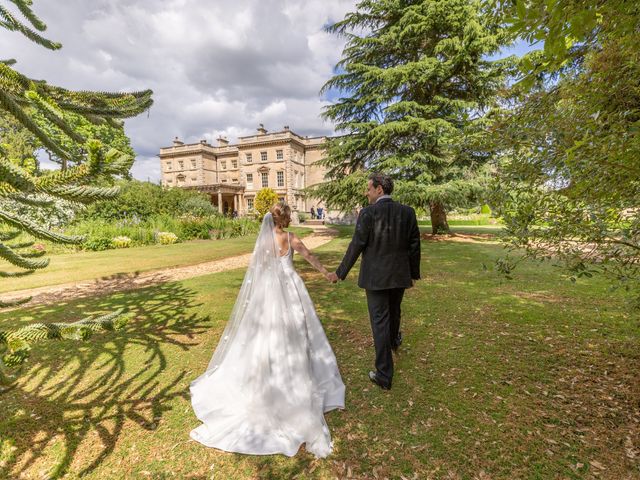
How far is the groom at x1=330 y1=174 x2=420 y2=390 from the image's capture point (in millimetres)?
3613

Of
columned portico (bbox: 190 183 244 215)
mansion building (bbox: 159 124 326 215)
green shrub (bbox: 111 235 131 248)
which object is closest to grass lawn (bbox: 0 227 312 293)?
green shrub (bbox: 111 235 131 248)

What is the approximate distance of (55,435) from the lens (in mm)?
3002

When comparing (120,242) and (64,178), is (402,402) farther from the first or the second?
(120,242)

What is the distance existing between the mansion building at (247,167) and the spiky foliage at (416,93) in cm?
2578

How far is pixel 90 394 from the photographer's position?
3674 millimetres

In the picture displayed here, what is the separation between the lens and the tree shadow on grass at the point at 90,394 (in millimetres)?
2809

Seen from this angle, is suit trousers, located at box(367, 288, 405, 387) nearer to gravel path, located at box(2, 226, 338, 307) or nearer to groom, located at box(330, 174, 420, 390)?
groom, located at box(330, 174, 420, 390)

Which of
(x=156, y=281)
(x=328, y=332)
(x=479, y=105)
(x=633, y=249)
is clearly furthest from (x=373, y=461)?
(x=479, y=105)

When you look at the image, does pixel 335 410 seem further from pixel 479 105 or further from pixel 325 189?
pixel 479 105

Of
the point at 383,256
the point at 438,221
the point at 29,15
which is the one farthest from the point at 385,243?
the point at 438,221

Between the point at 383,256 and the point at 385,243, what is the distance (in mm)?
157

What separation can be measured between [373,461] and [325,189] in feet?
62.2

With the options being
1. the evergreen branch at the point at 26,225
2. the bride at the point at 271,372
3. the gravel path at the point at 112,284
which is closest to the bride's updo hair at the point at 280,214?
the bride at the point at 271,372

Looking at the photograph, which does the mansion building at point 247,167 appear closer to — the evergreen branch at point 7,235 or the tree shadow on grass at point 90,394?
the tree shadow on grass at point 90,394
